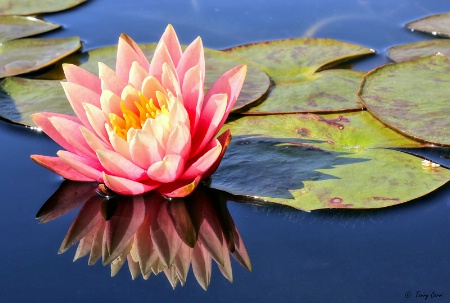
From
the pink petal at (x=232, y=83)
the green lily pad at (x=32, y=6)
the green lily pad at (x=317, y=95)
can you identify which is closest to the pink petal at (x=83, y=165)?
the pink petal at (x=232, y=83)

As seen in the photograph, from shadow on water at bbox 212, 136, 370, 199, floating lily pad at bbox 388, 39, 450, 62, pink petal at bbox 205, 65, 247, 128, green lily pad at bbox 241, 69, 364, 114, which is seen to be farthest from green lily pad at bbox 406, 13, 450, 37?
pink petal at bbox 205, 65, 247, 128

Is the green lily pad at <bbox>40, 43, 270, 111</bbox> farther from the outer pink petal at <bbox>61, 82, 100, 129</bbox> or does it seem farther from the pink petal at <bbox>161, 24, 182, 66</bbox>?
the outer pink petal at <bbox>61, 82, 100, 129</bbox>

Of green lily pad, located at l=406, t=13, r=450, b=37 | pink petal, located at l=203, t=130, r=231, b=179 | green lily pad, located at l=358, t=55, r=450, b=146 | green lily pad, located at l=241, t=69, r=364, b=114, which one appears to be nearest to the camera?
pink petal, located at l=203, t=130, r=231, b=179

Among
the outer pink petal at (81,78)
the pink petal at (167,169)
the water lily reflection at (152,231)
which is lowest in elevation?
the water lily reflection at (152,231)

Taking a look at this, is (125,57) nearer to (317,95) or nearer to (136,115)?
(136,115)

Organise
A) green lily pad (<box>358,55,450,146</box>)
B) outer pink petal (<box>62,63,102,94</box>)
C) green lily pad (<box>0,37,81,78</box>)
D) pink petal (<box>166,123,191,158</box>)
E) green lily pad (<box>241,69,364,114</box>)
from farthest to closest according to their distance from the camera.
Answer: green lily pad (<box>0,37,81,78</box>) → green lily pad (<box>241,69,364,114</box>) → green lily pad (<box>358,55,450,146</box>) → outer pink petal (<box>62,63,102,94</box>) → pink petal (<box>166,123,191,158</box>)

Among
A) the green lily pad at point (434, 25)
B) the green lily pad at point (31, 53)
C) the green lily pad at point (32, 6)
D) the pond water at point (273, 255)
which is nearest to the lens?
the pond water at point (273, 255)

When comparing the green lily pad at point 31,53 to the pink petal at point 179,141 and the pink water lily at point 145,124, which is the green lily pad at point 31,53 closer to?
the pink water lily at point 145,124

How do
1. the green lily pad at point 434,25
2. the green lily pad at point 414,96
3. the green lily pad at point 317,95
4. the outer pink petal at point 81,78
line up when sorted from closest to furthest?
the outer pink petal at point 81,78 → the green lily pad at point 414,96 → the green lily pad at point 317,95 → the green lily pad at point 434,25
